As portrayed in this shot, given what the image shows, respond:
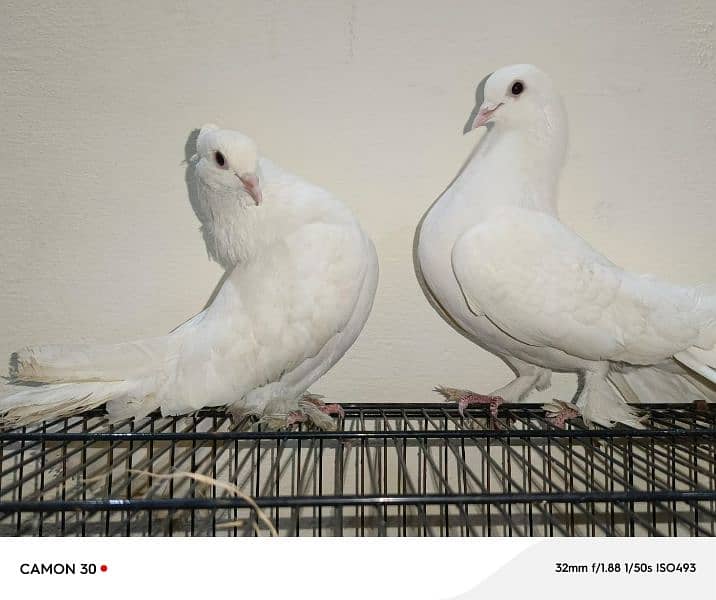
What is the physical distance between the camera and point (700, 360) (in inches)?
49.0

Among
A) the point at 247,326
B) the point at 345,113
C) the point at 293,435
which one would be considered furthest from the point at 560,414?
the point at 345,113

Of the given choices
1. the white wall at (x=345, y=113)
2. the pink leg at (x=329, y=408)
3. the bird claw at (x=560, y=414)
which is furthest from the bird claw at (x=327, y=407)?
the bird claw at (x=560, y=414)

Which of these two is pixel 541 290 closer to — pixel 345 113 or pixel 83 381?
pixel 345 113

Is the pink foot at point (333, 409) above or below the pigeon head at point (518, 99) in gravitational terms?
below

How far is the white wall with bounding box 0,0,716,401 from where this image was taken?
62.5 inches

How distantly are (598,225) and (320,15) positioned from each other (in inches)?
41.3

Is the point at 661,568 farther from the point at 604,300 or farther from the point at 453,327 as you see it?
the point at 453,327

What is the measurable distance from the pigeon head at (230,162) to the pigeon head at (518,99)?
1.96 ft

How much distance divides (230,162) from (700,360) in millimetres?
1199

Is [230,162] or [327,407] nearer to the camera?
[230,162]

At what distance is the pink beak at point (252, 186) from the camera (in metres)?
1.24

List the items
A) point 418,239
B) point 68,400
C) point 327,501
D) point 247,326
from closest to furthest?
point 327,501 < point 68,400 < point 247,326 < point 418,239

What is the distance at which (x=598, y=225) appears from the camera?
159 centimetres

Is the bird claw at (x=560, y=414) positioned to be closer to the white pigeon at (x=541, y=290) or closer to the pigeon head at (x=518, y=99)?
the white pigeon at (x=541, y=290)
